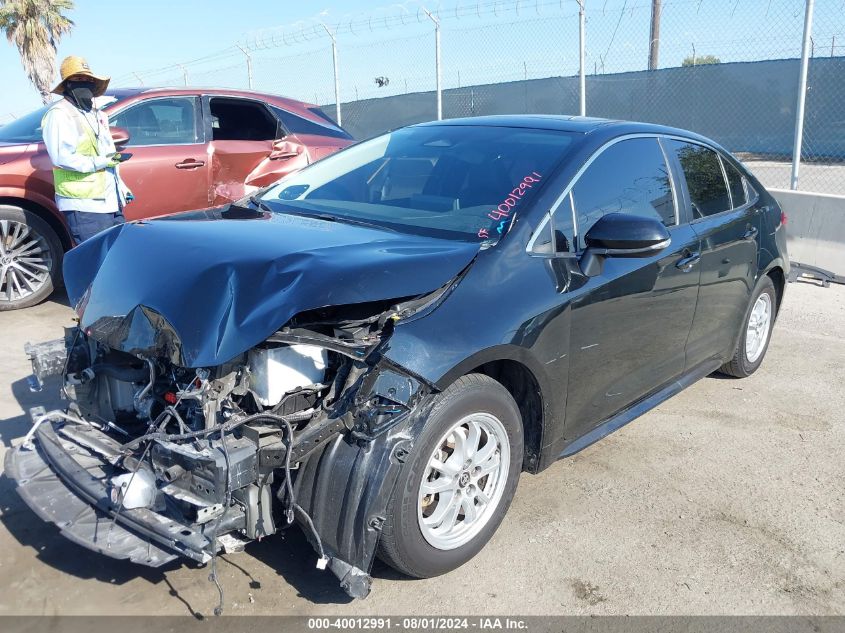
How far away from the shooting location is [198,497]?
2473mm

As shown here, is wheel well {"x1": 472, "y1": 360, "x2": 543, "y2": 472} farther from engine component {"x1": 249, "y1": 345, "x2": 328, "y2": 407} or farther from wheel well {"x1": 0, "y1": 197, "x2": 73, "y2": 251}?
wheel well {"x1": 0, "y1": 197, "x2": 73, "y2": 251}

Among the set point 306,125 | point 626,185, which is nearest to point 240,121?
point 306,125

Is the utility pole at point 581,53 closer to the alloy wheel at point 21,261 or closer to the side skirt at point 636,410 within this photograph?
the side skirt at point 636,410

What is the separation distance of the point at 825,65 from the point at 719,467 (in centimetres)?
1599

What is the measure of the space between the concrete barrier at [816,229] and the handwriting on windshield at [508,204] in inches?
213

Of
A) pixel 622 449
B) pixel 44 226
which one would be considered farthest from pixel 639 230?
pixel 44 226

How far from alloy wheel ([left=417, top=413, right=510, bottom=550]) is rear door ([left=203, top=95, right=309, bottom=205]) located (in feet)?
15.7

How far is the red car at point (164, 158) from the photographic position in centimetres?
619

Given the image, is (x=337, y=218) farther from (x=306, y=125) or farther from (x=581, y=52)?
(x=581, y=52)

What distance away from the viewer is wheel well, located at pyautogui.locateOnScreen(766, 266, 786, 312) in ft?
17.3

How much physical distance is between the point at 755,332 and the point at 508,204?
2843mm

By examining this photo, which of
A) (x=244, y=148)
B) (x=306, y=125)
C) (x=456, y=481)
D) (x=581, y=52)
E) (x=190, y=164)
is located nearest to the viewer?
(x=456, y=481)

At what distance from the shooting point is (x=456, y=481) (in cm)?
292

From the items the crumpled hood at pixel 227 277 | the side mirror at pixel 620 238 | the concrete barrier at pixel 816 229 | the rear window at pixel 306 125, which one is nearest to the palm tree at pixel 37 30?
the rear window at pixel 306 125
